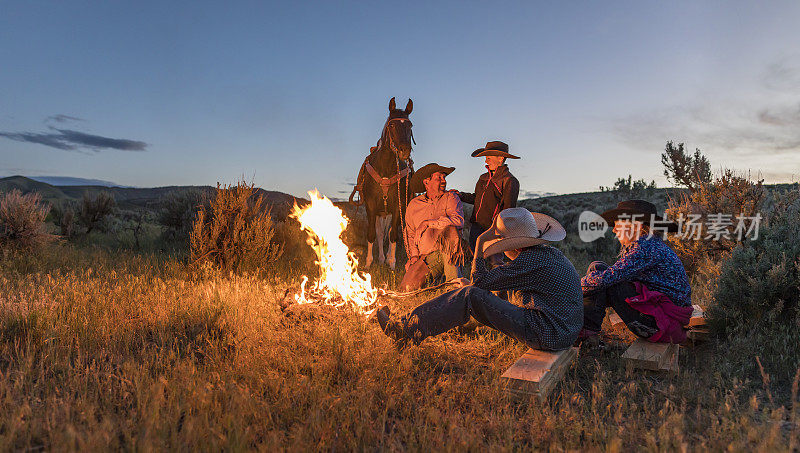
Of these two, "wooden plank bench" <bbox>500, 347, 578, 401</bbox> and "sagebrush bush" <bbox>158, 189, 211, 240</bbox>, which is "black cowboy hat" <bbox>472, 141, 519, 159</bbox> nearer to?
"wooden plank bench" <bbox>500, 347, 578, 401</bbox>

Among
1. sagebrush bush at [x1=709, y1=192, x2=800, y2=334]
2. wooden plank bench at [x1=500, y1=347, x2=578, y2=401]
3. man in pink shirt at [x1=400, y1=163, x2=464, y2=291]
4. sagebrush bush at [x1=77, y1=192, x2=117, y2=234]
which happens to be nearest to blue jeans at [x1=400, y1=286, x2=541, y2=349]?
wooden plank bench at [x1=500, y1=347, x2=578, y2=401]

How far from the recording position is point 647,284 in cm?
450

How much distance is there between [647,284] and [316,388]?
11.0 ft

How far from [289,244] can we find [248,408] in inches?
372

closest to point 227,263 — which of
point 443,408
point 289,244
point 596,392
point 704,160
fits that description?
point 289,244

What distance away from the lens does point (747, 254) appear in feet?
17.4

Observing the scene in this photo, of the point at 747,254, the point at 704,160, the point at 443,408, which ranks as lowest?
the point at 443,408

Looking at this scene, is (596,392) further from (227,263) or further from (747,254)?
(227,263)

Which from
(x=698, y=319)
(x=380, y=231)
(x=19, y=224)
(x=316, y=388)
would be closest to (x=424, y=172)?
(x=380, y=231)

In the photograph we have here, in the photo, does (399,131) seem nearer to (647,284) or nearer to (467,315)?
(467,315)

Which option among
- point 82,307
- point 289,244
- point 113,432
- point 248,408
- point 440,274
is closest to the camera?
point 113,432

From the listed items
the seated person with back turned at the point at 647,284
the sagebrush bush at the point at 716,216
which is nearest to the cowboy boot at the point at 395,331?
the seated person with back turned at the point at 647,284

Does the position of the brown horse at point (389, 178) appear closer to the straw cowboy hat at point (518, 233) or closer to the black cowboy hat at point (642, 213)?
the black cowboy hat at point (642, 213)

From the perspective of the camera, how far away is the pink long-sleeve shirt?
21.9 feet
